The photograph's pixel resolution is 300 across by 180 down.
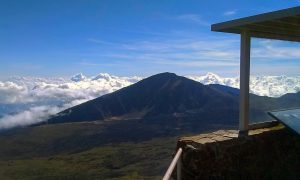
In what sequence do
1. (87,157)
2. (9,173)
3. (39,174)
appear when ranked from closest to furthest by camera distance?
(39,174) < (9,173) < (87,157)

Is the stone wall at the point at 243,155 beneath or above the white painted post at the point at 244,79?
beneath

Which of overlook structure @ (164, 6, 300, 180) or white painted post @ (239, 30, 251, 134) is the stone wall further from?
white painted post @ (239, 30, 251, 134)

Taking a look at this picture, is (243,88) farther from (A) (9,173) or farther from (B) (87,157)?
(B) (87,157)

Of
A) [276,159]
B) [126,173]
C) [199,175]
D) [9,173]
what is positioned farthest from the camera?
[9,173]

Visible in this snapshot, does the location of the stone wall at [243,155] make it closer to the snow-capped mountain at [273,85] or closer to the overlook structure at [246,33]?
the overlook structure at [246,33]

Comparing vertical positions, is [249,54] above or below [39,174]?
above

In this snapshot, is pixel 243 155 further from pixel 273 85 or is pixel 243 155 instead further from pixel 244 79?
pixel 273 85

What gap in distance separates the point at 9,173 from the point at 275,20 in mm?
146165

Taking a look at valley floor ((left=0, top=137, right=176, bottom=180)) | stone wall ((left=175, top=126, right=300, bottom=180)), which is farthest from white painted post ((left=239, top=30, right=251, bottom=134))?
valley floor ((left=0, top=137, right=176, bottom=180))

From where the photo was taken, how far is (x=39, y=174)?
129500 millimetres

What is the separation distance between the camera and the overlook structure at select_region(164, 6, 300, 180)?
6460 mm

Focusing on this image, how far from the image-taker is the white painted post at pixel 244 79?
7484mm

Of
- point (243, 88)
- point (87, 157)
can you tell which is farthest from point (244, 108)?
point (87, 157)

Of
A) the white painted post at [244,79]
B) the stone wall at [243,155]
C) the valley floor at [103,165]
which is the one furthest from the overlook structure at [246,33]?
the valley floor at [103,165]
